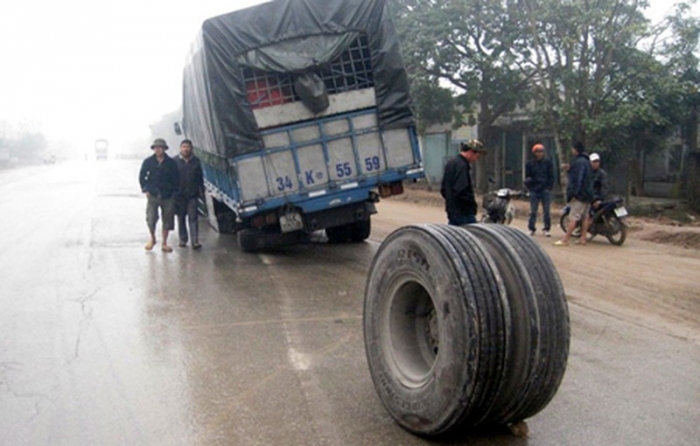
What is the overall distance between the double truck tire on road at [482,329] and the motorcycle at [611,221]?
837 cm

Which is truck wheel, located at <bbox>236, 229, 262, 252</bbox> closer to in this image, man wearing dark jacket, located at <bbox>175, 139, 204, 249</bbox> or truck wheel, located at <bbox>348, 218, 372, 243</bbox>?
man wearing dark jacket, located at <bbox>175, 139, 204, 249</bbox>

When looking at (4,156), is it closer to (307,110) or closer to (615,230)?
(307,110)

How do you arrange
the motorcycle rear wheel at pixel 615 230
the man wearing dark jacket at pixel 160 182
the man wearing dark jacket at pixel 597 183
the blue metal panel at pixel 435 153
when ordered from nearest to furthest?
the man wearing dark jacket at pixel 160 182
the motorcycle rear wheel at pixel 615 230
the man wearing dark jacket at pixel 597 183
the blue metal panel at pixel 435 153

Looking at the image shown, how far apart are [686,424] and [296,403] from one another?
2351 millimetres

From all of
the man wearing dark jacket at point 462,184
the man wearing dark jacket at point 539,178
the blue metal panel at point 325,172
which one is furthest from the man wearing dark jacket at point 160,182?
the man wearing dark jacket at point 539,178

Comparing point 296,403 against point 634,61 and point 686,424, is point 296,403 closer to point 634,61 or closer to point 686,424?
point 686,424

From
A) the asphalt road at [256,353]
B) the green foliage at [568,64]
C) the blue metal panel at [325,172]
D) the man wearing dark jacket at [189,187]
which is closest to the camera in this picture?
the asphalt road at [256,353]

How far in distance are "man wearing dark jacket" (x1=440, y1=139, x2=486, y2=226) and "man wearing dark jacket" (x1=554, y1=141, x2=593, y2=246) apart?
4625 mm

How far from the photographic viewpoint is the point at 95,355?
586 centimetres

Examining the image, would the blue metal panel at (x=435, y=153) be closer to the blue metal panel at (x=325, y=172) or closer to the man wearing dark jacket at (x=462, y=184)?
the blue metal panel at (x=325, y=172)

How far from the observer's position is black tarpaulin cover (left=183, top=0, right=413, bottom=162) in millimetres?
9766

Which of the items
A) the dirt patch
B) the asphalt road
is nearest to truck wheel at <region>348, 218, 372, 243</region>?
the asphalt road

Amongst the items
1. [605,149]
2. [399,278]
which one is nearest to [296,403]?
[399,278]

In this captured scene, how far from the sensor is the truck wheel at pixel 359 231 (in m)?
11.9
